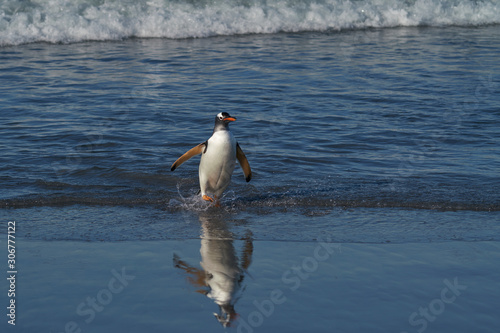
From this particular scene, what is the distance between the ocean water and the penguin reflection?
0.07m

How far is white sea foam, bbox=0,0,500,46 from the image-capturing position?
Answer: 18281 mm

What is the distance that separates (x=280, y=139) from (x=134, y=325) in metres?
5.72

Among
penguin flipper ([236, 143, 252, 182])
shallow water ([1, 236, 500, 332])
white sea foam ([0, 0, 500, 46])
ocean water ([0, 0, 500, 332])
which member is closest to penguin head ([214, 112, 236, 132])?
penguin flipper ([236, 143, 252, 182])

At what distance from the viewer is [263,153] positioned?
8.66m

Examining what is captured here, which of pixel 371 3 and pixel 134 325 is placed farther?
pixel 371 3

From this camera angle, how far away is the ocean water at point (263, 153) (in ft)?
15.4

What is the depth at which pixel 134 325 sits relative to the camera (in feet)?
12.5

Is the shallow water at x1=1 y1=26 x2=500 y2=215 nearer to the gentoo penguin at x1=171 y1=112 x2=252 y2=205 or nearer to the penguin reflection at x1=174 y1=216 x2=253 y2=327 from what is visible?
the gentoo penguin at x1=171 y1=112 x2=252 y2=205

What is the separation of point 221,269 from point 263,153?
4.04 m

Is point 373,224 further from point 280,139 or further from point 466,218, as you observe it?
point 280,139

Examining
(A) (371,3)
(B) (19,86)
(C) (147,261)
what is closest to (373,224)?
(C) (147,261)

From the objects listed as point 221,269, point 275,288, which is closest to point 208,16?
point 221,269

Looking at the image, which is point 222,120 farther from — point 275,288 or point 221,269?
point 275,288

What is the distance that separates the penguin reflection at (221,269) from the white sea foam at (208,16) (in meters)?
13.7
